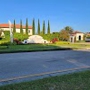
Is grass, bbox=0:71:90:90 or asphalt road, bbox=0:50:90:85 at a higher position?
grass, bbox=0:71:90:90

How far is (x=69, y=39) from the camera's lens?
61.6 meters

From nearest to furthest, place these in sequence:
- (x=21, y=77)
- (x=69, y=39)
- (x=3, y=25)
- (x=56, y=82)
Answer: (x=56, y=82), (x=21, y=77), (x=69, y=39), (x=3, y=25)

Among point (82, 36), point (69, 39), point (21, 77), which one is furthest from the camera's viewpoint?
point (82, 36)

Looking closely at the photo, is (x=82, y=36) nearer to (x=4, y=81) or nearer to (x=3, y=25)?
(x=3, y=25)

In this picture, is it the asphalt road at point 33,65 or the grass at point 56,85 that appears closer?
the grass at point 56,85

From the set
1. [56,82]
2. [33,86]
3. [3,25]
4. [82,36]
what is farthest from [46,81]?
[3,25]

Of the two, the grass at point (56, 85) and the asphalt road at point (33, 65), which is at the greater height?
the grass at point (56, 85)

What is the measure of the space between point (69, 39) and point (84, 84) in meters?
55.3

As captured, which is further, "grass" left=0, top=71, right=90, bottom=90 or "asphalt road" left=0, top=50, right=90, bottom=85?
"asphalt road" left=0, top=50, right=90, bottom=85

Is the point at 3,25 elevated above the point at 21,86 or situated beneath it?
elevated above

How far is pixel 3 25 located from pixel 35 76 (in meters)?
94.2

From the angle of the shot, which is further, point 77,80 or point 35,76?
point 35,76

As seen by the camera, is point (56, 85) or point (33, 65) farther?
point (33, 65)

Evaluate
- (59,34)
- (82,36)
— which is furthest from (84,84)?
(82,36)
